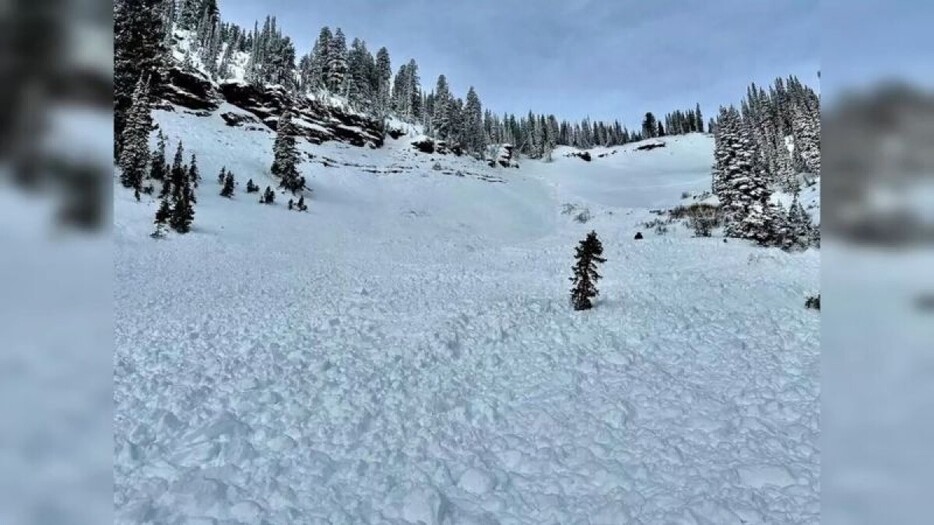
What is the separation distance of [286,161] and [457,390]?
30.9 meters

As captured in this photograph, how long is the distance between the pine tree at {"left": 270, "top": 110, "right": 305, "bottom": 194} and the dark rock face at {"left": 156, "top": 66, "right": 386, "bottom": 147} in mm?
13171

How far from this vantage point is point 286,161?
35438mm

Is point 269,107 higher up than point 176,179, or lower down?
higher up

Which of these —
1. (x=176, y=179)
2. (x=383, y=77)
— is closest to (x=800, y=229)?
(x=176, y=179)

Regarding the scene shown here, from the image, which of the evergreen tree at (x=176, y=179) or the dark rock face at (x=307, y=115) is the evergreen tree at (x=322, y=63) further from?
the evergreen tree at (x=176, y=179)

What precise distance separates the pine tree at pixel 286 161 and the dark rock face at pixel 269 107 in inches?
519

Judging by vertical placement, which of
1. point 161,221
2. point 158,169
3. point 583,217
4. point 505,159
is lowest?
point 161,221

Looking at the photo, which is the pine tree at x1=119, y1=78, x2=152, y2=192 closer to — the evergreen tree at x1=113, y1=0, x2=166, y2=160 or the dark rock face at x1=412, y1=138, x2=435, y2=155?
the evergreen tree at x1=113, y1=0, x2=166, y2=160

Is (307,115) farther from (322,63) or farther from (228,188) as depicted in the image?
(228,188)

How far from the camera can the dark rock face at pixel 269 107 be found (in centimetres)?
4669

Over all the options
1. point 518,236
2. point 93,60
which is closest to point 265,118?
point 518,236

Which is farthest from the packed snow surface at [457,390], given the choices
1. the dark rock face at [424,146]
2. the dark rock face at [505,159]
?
the dark rock face at [505,159]

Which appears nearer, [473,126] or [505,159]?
[505,159]

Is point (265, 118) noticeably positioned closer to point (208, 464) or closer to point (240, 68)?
point (240, 68)
